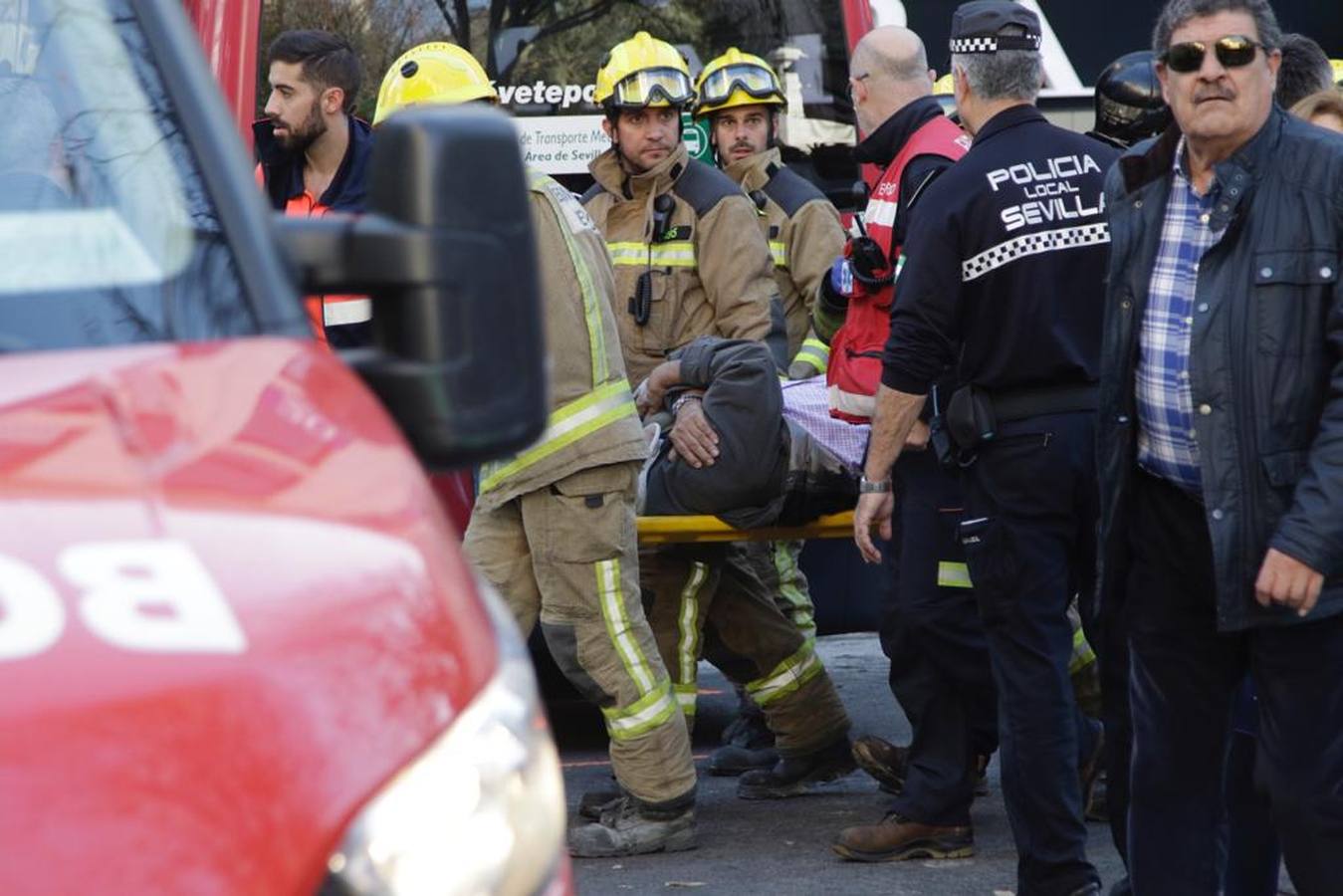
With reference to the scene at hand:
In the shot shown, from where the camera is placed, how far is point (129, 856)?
1.62 meters

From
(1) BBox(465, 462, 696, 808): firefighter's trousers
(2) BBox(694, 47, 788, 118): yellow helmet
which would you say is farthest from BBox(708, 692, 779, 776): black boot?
(2) BBox(694, 47, 788, 118): yellow helmet

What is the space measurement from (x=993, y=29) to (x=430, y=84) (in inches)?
57.1

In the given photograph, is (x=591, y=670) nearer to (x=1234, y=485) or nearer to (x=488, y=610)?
(x=1234, y=485)

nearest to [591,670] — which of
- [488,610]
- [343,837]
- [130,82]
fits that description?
[130,82]

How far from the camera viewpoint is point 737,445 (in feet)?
19.6

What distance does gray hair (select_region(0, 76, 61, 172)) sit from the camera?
Result: 103 inches

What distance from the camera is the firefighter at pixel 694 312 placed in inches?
260

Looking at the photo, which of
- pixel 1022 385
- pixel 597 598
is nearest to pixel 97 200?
pixel 1022 385

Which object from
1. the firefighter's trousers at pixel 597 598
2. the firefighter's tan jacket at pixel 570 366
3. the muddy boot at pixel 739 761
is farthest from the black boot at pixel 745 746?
the firefighter's tan jacket at pixel 570 366

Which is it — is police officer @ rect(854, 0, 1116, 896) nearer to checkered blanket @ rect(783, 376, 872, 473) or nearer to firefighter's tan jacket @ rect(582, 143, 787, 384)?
checkered blanket @ rect(783, 376, 872, 473)

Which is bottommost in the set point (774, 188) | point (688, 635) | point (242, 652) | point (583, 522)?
point (688, 635)

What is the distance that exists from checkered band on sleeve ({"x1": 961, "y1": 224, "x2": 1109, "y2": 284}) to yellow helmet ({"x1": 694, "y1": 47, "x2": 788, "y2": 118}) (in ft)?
10.00

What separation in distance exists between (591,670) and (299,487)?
378 centimetres

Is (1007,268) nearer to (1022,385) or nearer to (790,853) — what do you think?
(1022,385)
